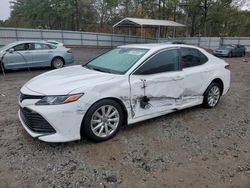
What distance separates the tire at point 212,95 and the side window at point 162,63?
1137 millimetres

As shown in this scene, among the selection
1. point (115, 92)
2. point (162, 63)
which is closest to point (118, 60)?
point (162, 63)

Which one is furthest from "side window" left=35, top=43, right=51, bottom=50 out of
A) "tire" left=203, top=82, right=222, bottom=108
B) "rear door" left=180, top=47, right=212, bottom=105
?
"tire" left=203, top=82, right=222, bottom=108

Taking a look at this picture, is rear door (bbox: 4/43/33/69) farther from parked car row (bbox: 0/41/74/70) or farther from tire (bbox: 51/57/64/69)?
tire (bbox: 51/57/64/69)

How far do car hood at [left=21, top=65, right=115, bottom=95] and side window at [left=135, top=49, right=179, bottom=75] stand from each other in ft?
2.03

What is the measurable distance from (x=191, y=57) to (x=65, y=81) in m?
2.64

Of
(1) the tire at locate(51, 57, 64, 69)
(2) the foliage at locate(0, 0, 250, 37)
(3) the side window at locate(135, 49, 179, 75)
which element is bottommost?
(1) the tire at locate(51, 57, 64, 69)

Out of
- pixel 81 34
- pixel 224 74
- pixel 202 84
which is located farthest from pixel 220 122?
pixel 81 34

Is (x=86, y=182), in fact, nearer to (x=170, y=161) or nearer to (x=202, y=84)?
(x=170, y=161)

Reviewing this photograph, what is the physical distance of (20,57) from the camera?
368 inches

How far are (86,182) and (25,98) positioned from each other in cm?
148

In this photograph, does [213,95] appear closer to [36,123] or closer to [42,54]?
[36,123]

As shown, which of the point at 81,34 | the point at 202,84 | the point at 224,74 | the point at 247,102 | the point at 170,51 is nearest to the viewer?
→ the point at 170,51

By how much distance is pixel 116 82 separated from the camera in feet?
10.9

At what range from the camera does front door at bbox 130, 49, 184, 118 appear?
3566 mm
